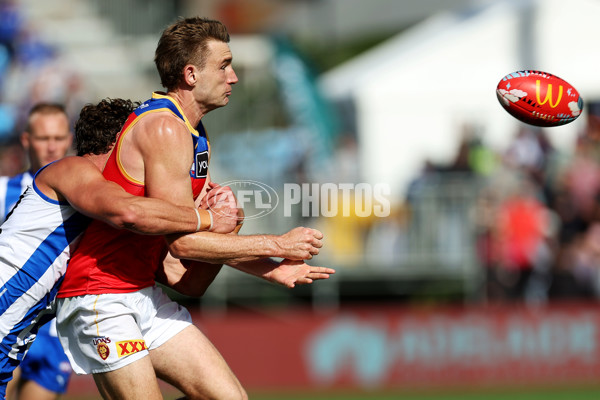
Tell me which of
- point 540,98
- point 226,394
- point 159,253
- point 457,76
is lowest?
point 226,394

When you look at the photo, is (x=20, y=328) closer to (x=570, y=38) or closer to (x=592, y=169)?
(x=592, y=169)

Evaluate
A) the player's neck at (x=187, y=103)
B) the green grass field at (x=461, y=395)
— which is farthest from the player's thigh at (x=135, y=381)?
the green grass field at (x=461, y=395)

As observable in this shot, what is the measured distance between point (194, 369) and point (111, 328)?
515mm

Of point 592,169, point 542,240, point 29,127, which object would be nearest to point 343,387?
point 542,240

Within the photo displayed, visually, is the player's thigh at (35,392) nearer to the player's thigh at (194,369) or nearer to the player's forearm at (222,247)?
the player's thigh at (194,369)

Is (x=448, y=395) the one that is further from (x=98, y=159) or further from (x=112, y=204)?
(x=112, y=204)

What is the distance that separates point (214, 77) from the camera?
16.9 feet

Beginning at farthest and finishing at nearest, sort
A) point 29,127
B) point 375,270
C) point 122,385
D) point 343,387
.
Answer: point 375,270 → point 343,387 → point 29,127 → point 122,385

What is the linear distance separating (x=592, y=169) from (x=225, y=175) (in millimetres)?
5165

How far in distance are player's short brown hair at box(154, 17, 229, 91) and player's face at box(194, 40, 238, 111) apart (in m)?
0.03

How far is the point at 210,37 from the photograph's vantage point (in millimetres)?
5141

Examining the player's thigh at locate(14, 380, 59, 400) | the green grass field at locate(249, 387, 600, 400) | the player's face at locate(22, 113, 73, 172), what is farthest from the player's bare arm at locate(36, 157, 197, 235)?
the green grass field at locate(249, 387, 600, 400)

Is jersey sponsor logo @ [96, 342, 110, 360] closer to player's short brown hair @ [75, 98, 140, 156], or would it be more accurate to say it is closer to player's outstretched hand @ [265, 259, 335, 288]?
player's outstretched hand @ [265, 259, 335, 288]

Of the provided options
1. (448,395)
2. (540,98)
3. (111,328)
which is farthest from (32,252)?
(448,395)
